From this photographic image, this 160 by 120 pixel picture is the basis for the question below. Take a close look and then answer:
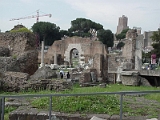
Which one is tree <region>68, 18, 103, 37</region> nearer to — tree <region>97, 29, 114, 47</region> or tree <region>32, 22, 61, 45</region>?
tree <region>97, 29, 114, 47</region>

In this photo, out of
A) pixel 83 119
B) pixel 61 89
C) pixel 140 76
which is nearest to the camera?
pixel 83 119

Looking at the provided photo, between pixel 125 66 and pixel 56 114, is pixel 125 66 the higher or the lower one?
the higher one

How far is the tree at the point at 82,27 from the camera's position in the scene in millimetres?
66125

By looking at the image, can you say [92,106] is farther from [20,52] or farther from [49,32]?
[49,32]

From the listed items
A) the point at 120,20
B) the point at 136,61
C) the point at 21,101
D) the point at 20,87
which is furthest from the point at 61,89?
the point at 120,20

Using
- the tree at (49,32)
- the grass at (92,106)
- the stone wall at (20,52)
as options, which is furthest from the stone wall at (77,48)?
the grass at (92,106)

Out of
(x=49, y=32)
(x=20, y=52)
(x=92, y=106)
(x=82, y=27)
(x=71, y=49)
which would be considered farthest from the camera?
(x=82, y=27)

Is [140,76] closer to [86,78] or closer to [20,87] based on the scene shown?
[86,78]

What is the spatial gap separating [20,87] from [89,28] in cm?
5832

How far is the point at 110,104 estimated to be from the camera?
5520 millimetres

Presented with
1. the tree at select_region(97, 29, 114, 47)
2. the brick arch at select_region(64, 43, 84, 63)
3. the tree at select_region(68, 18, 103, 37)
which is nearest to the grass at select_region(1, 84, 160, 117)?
the brick arch at select_region(64, 43, 84, 63)

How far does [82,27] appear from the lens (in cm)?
6662

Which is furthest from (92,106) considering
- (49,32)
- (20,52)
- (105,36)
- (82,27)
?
(82,27)

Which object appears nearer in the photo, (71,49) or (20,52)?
(20,52)
